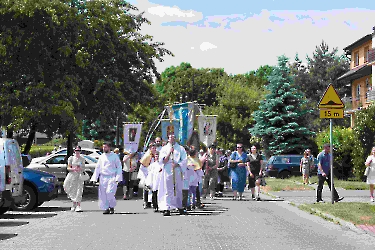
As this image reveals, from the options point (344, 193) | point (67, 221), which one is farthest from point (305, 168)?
point (67, 221)

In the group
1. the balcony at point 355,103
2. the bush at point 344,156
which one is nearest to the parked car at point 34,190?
the bush at point 344,156

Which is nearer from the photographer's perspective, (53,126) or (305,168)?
(53,126)

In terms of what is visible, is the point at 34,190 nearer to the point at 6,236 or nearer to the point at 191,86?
the point at 6,236

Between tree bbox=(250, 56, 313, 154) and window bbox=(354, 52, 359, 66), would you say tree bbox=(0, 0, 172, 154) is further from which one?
window bbox=(354, 52, 359, 66)

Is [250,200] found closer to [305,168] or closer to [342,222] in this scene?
[342,222]

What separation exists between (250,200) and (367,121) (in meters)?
12.2

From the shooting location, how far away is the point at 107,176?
1875 cm

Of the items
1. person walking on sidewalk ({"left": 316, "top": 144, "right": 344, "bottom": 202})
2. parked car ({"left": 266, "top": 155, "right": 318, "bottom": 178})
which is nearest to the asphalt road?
person walking on sidewalk ({"left": 316, "top": 144, "right": 344, "bottom": 202})

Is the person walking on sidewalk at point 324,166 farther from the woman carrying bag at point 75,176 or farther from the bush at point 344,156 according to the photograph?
the bush at point 344,156

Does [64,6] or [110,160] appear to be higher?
[64,6]

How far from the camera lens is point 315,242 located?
11.6 m

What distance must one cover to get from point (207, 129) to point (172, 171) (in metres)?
9.88

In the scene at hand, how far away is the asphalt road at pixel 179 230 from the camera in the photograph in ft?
37.2

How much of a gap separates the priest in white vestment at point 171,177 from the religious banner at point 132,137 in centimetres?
852
